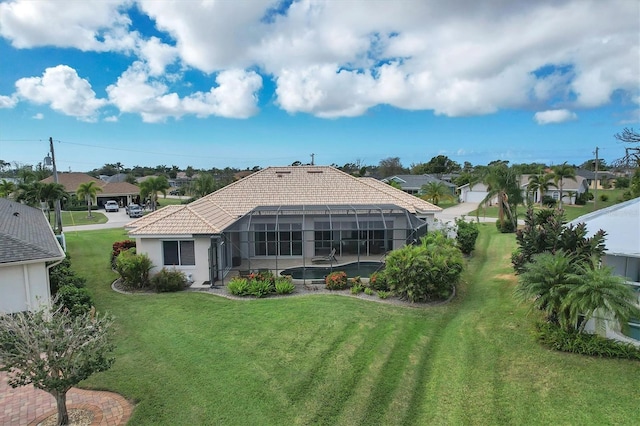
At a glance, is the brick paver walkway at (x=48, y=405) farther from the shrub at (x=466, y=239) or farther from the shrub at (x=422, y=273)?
the shrub at (x=466, y=239)

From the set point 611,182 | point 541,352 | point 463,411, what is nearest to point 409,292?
point 541,352

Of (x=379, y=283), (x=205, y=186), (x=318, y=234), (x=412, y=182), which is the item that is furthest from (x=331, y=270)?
(x=412, y=182)

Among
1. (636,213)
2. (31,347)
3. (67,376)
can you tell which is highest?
(636,213)

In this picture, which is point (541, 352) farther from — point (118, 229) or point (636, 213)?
point (118, 229)

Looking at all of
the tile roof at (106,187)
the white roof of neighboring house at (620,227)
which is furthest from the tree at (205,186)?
the white roof of neighboring house at (620,227)

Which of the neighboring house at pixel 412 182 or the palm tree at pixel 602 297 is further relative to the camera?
the neighboring house at pixel 412 182

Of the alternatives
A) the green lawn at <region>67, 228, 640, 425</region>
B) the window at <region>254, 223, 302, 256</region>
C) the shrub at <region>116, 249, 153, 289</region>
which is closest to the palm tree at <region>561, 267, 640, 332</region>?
the green lawn at <region>67, 228, 640, 425</region>
